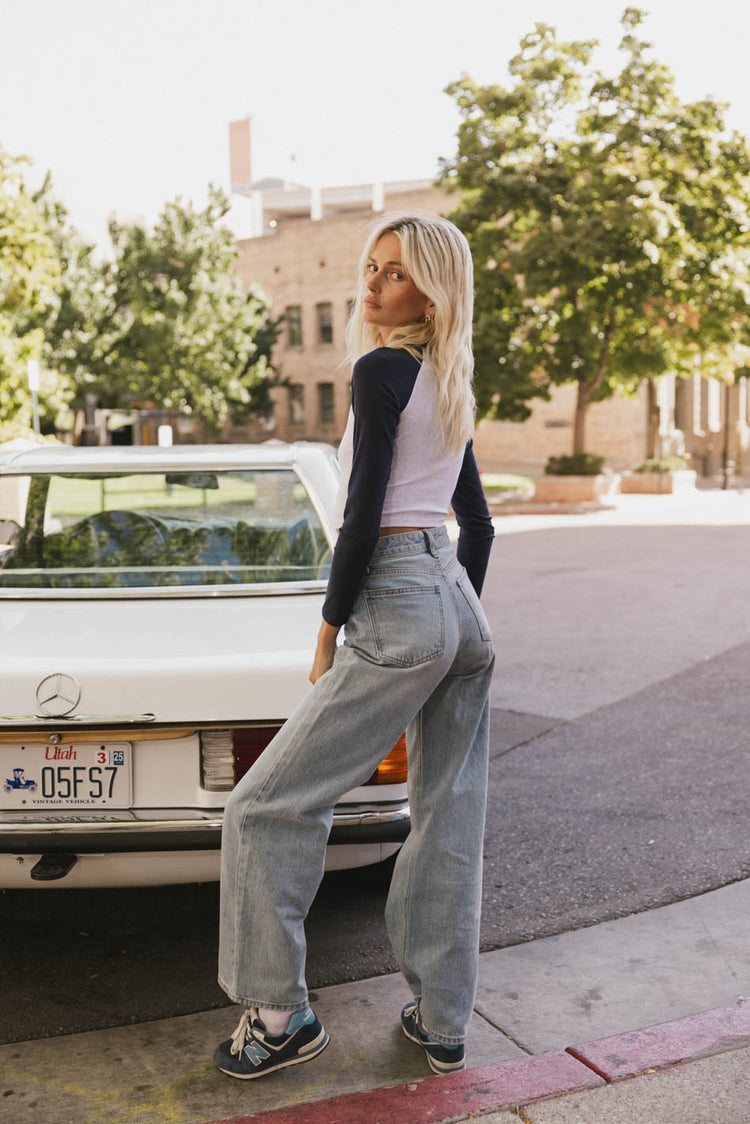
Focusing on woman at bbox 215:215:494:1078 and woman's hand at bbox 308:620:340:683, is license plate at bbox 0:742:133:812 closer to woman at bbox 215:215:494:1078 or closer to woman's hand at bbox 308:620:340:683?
woman at bbox 215:215:494:1078

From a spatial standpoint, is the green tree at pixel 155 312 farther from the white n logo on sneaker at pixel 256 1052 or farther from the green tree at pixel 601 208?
the white n logo on sneaker at pixel 256 1052

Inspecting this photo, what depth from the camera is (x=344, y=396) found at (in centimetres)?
5381

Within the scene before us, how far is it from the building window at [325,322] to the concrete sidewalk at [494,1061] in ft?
171

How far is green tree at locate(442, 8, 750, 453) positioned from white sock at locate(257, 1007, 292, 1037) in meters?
23.2

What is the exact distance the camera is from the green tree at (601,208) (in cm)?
2494

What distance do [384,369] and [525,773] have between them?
11.8ft

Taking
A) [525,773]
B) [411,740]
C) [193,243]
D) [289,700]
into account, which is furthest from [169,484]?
[193,243]

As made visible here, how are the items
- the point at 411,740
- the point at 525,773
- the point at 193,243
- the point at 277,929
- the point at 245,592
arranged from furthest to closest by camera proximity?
the point at 193,243 < the point at 525,773 < the point at 245,592 < the point at 411,740 < the point at 277,929

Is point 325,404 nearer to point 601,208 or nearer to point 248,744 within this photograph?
point 601,208

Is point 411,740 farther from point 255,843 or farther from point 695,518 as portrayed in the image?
point 695,518

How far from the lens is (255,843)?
8.46 ft

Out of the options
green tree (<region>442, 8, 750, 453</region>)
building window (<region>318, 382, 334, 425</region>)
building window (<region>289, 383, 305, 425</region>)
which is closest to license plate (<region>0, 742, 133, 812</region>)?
green tree (<region>442, 8, 750, 453</region>)

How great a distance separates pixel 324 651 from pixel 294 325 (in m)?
54.0

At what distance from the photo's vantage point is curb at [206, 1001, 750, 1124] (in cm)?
263
